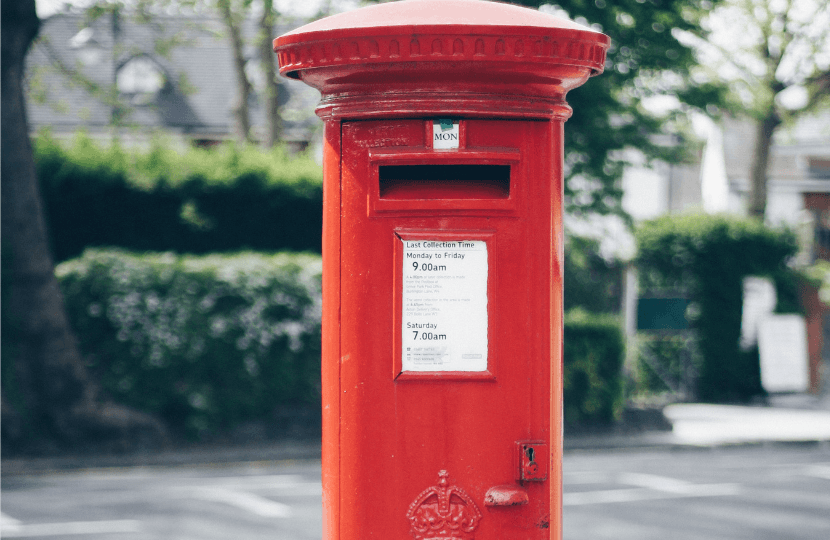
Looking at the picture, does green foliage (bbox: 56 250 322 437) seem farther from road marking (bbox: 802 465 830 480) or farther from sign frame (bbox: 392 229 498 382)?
sign frame (bbox: 392 229 498 382)

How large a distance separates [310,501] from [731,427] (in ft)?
23.1

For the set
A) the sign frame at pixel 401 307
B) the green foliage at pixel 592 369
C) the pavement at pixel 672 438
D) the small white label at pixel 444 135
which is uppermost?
the small white label at pixel 444 135

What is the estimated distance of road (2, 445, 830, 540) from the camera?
7137 millimetres

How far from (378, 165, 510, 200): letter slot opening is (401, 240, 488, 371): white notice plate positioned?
0.15m

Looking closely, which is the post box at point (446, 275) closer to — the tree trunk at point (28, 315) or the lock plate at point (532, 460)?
the lock plate at point (532, 460)

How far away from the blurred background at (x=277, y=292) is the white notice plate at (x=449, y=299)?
4.67 m

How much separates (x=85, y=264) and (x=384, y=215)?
8.78m

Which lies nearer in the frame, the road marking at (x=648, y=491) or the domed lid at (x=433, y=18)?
the domed lid at (x=433, y=18)

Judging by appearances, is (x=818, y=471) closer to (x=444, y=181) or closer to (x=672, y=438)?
(x=672, y=438)

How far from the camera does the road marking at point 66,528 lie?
22.8ft

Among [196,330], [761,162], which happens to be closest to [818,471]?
[196,330]

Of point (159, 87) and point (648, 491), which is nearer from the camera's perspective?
point (648, 491)

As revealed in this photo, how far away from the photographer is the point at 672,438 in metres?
12.0

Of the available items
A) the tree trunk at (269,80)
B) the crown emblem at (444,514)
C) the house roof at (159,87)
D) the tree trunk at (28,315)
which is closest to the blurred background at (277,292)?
the tree trunk at (28,315)
